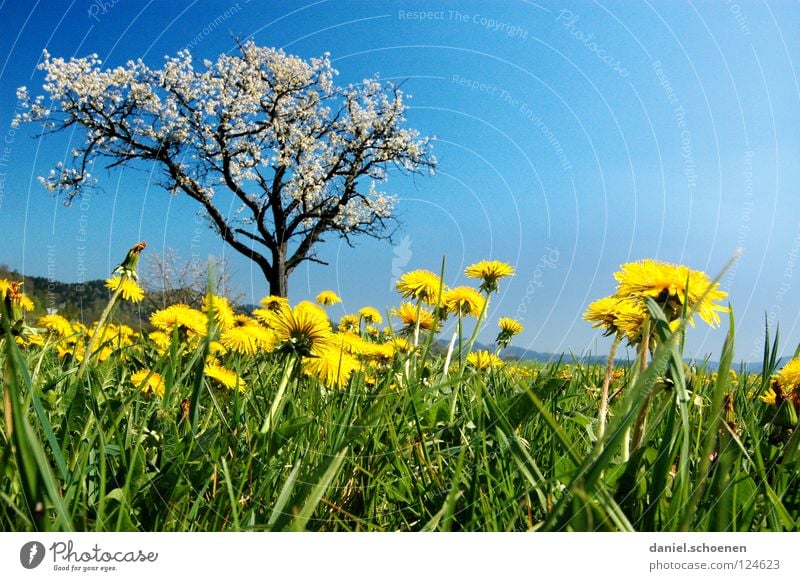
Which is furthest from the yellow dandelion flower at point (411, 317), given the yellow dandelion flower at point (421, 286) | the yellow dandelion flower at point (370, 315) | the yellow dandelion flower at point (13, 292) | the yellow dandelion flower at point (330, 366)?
the yellow dandelion flower at point (13, 292)

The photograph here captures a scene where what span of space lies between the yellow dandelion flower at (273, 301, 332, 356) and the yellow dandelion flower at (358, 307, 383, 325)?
1.31m

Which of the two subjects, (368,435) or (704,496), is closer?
(704,496)

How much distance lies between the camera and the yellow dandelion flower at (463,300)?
1.45 metres

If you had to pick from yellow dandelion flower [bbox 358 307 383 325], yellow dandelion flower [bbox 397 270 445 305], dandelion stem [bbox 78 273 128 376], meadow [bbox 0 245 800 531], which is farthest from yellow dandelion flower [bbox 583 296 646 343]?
yellow dandelion flower [bbox 358 307 383 325]

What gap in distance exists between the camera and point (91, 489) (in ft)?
2.34

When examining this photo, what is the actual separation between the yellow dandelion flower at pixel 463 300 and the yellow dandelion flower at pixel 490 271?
0.05 m

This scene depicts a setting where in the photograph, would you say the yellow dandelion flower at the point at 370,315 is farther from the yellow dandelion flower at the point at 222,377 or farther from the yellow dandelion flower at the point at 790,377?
the yellow dandelion flower at the point at 790,377
